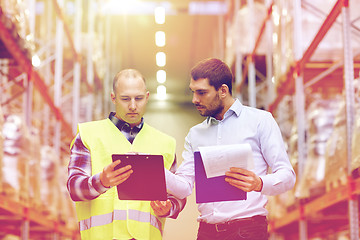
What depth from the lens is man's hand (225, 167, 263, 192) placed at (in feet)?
8.95

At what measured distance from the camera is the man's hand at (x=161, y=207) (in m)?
3.00

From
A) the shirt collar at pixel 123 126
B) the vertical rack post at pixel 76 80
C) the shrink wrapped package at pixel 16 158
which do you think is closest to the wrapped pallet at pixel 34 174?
the shrink wrapped package at pixel 16 158

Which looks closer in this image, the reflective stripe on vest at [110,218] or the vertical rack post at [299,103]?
the reflective stripe on vest at [110,218]

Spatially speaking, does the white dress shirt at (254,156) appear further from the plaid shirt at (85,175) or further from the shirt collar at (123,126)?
the shirt collar at (123,126)

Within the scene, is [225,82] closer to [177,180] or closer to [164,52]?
[177,180]

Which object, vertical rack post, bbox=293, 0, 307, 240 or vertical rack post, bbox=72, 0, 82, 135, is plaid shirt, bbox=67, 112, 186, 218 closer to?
vertical rack post, bbox=293, 0, 307, 240

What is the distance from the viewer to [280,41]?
991 cm

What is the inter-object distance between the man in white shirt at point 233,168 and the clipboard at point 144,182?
0.28 ft

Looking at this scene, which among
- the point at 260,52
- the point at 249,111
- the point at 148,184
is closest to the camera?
the point at 148,184

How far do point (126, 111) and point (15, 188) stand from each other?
380 cm

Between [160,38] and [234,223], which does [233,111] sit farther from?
[160,38]

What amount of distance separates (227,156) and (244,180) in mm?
136

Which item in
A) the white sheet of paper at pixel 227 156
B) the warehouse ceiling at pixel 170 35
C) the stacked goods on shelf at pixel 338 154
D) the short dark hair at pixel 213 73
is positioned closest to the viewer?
the white sheet of paper at pixel 227 156

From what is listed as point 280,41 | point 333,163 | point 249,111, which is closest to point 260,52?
point 280,41
